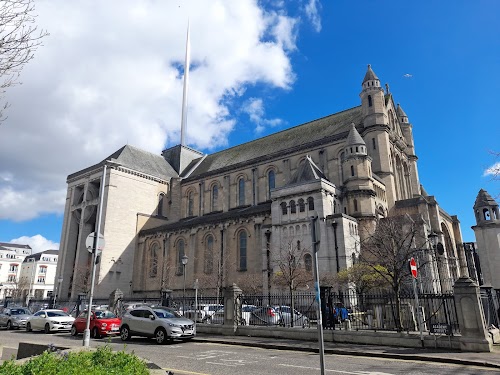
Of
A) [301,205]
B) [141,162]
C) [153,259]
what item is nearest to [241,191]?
[153,259]

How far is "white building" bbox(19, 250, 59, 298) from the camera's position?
9000 cm

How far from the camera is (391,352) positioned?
40.5 ft

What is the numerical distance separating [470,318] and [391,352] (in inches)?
120

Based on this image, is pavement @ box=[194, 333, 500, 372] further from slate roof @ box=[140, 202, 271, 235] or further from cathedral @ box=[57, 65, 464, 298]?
slate roof @ box=[140, 202, 271, 235]

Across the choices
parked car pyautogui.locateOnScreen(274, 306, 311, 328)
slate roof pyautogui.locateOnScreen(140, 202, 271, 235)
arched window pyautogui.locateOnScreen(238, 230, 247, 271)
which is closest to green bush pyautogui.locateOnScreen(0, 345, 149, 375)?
parked car pyautogui.locateOnScreen(274, 306, 311, 328)

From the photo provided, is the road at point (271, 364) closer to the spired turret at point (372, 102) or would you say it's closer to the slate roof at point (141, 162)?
the spired turret at point (372, 102)

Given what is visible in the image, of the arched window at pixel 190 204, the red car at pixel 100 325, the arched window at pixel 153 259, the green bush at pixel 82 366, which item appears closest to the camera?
the green bush at pixel 82 366

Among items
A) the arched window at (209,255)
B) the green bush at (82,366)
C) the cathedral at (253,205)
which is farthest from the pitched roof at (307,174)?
the green bush at (82,366)

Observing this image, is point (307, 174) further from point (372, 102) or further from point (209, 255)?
point (209, 255)

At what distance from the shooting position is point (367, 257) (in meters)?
33.7

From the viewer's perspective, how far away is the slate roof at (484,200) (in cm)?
3856

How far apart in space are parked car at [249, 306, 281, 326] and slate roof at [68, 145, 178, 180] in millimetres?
39418

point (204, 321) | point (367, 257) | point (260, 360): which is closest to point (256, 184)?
point (367, 257)

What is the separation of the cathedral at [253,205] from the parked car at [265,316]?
45.2ft
